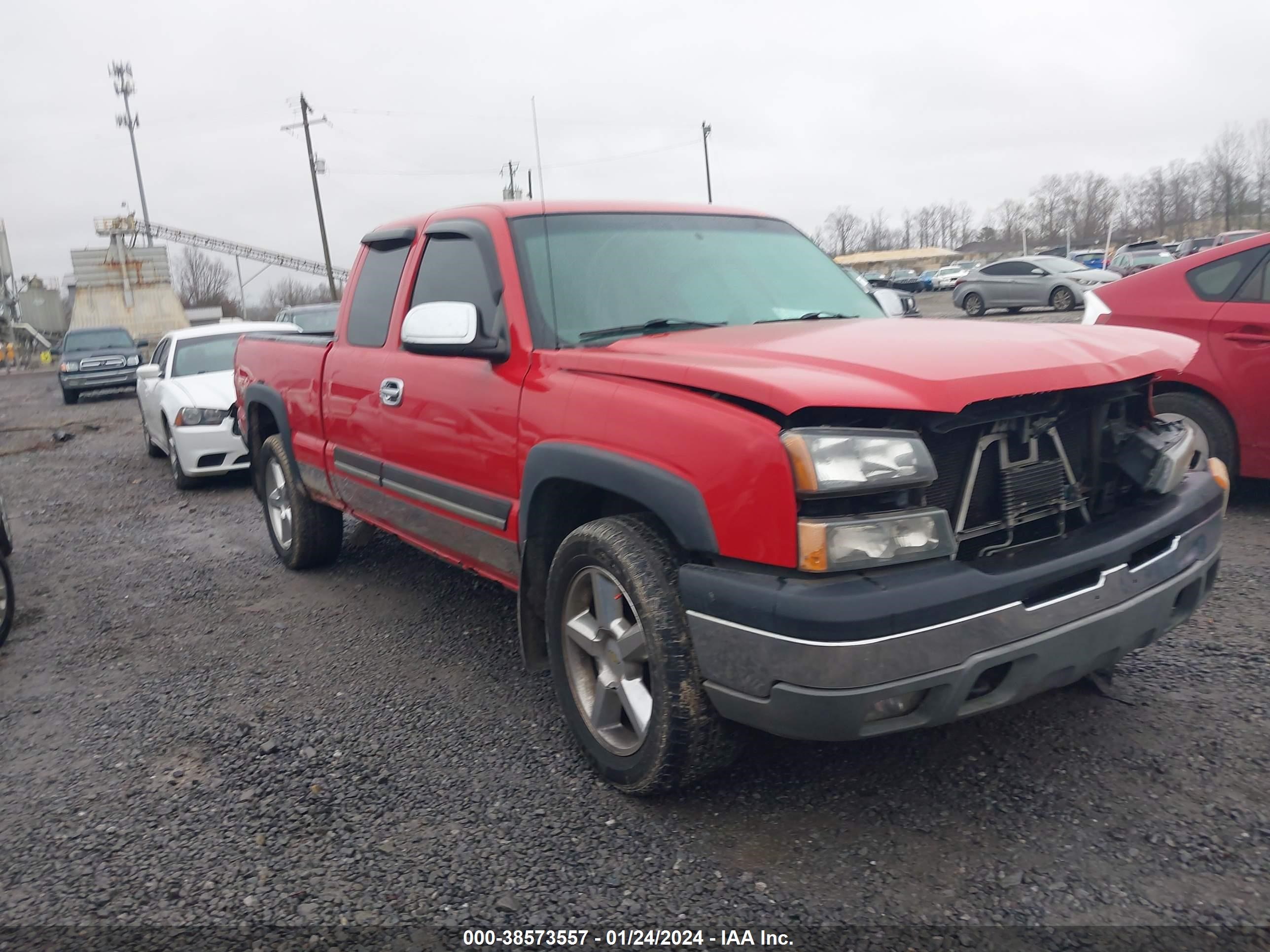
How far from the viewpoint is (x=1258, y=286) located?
5.64 metres

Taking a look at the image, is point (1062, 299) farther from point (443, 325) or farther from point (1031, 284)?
point (443, 325)

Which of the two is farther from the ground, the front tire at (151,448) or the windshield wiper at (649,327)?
the windshield wiper at (649,327)

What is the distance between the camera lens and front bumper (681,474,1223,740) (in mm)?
2371

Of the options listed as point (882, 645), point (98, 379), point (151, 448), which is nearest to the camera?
point (882, 645)

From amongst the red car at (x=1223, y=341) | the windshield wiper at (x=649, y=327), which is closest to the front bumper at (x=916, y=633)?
the windshield wiper at (x=649, y=327)

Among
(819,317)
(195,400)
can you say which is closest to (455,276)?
(819,317)

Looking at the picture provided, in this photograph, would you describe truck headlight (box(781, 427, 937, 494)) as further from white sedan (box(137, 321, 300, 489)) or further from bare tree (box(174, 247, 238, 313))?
bare tree (box(174, 247, 238, 313))

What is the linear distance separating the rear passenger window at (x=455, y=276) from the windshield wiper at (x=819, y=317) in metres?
1.02

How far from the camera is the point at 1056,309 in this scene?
83.7ft

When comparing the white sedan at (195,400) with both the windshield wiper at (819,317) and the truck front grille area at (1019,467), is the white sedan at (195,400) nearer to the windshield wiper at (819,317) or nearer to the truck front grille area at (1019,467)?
the windshield wiper at (819,317)

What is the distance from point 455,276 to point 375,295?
804 mm

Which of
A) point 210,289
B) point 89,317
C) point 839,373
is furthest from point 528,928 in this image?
point 210,289

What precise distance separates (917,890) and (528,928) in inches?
38.4

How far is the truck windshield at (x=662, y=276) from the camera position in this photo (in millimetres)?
3650
